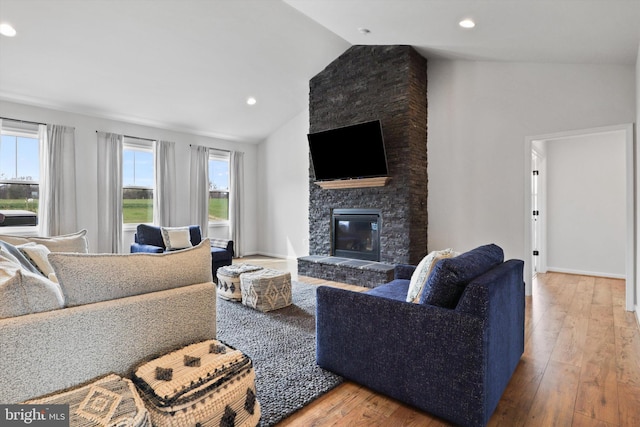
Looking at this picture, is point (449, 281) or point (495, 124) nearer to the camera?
point (449, 281)

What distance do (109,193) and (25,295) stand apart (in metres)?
4.83

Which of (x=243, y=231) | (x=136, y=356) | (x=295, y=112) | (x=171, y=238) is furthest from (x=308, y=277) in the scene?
(x=136, y=356)

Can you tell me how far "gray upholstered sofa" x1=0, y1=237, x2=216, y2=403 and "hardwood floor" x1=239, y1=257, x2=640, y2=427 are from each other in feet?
2.58

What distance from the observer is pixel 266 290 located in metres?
3.47

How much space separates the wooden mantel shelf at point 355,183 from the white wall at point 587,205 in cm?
296

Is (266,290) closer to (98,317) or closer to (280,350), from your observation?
(280,350)

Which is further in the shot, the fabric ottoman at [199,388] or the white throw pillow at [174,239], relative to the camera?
the white throw pillow at [174,239]

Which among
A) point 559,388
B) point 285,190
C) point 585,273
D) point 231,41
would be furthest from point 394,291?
point 285,190

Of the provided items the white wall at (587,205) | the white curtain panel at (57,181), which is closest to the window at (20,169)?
the white curtain panel at (57,181)

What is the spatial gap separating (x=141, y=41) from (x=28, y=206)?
2.93 meters

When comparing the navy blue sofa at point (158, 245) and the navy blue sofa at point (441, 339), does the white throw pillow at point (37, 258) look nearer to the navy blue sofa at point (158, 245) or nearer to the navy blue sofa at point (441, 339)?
the navy blue sofa at point (441, 339)

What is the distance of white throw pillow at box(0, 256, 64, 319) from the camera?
1.22 metres

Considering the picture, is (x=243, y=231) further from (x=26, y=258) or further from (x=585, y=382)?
(x=585, y=382)

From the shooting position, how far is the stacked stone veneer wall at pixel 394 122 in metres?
4.68
